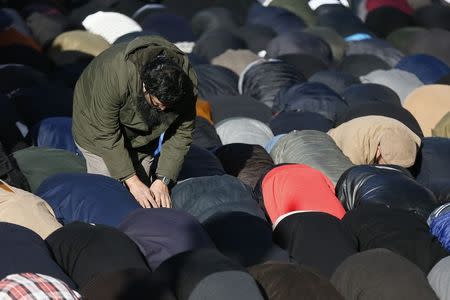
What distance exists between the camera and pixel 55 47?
28.5ft

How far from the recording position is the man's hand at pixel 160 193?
4777 mm

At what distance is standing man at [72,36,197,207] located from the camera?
432 cm

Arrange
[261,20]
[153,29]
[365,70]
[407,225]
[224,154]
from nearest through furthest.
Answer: [407,225] → [224,154] → [365,70] → [153,29] → [261,20]

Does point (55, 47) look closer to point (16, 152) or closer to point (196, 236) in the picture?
point (16, 152)

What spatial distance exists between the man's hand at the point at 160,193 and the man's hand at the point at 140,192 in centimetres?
4

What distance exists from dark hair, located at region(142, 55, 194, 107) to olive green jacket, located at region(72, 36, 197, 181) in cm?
10

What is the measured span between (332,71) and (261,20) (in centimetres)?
215

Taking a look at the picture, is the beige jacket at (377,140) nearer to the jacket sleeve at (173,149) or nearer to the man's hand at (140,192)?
the jacket sleeve at (173,149)

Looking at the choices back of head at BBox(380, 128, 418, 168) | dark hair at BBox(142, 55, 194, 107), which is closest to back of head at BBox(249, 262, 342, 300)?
dark hair at BBox(142, 55, 194, 107)

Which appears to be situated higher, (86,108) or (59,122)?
(86,108)

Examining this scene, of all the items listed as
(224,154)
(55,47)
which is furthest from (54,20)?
(224,154)

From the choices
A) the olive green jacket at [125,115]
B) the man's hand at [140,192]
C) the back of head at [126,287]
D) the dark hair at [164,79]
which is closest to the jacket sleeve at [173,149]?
the olive green jacket at [125,115]

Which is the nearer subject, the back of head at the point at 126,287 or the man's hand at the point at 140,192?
the back of head at the point at 126,287

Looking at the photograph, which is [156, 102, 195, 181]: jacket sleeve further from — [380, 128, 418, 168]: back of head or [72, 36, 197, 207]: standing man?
[380, 128, 418, 168]: back of head
